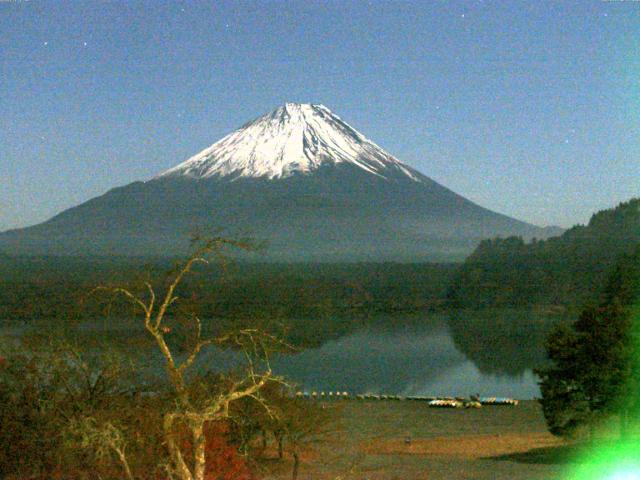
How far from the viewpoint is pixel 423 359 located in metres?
50.7

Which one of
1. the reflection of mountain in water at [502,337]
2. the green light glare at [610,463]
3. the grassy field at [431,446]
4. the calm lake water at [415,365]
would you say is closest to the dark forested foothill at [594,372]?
the green light glare at [610,463]

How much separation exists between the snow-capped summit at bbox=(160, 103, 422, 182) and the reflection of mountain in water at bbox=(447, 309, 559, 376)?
75.1 meters

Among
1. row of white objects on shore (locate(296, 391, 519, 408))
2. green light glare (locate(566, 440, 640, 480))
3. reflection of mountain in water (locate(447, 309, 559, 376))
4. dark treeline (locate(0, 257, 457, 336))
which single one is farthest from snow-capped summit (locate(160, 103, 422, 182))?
green light glare (locate(566, 440, 640, 480))

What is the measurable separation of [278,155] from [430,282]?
2508 inches

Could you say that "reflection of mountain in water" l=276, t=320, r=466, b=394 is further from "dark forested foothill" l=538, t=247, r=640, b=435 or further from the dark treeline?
"dark forested foothill" l=538, t=247, r=640, b=435

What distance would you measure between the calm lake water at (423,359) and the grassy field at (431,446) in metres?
3.81

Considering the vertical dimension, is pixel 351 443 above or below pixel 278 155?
below

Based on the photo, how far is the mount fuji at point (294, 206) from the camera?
15000 centimetres

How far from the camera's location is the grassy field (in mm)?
13273

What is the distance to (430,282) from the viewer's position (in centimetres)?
10875

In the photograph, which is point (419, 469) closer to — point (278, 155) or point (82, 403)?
point (82, 403)

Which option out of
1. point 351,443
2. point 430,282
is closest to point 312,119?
point 430,282

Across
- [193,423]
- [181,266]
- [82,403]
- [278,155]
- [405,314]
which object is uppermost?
[278,155]

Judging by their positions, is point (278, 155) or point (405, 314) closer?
point (405, 314)
